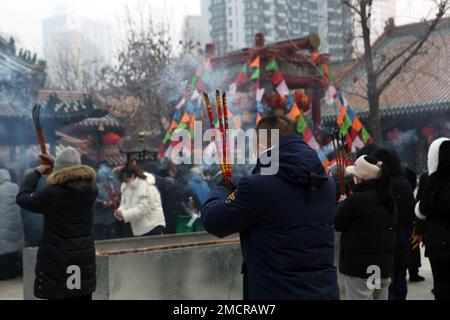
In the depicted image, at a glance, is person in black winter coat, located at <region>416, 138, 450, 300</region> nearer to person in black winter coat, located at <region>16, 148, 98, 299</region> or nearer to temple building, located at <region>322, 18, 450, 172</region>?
person in black winter coat, located at <region>16, 148, 98, 299</region>

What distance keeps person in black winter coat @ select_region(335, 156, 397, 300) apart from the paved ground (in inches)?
86.7

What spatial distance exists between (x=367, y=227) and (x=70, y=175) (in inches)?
79.6

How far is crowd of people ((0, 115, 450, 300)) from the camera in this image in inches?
119

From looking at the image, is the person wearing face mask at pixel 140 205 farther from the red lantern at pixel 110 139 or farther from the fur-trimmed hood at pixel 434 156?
→ the red lantern at pixel 110 139

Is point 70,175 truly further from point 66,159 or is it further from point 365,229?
point 365,229

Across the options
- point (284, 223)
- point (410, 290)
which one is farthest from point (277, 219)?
point (410, 290)

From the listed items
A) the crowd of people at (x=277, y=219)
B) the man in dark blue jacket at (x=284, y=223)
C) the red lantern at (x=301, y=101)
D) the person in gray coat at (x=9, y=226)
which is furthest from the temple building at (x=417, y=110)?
the man in dark blue jacket at (x=284, y=223)

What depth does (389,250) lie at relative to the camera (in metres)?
4.81

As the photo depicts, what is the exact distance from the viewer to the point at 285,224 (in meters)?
3.02

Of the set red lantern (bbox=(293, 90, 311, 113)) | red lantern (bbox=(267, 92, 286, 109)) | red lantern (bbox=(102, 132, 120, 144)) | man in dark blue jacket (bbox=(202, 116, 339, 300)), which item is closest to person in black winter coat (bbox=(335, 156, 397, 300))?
man in dark blue jacket (bbox=(202, 116, 339, 300))
